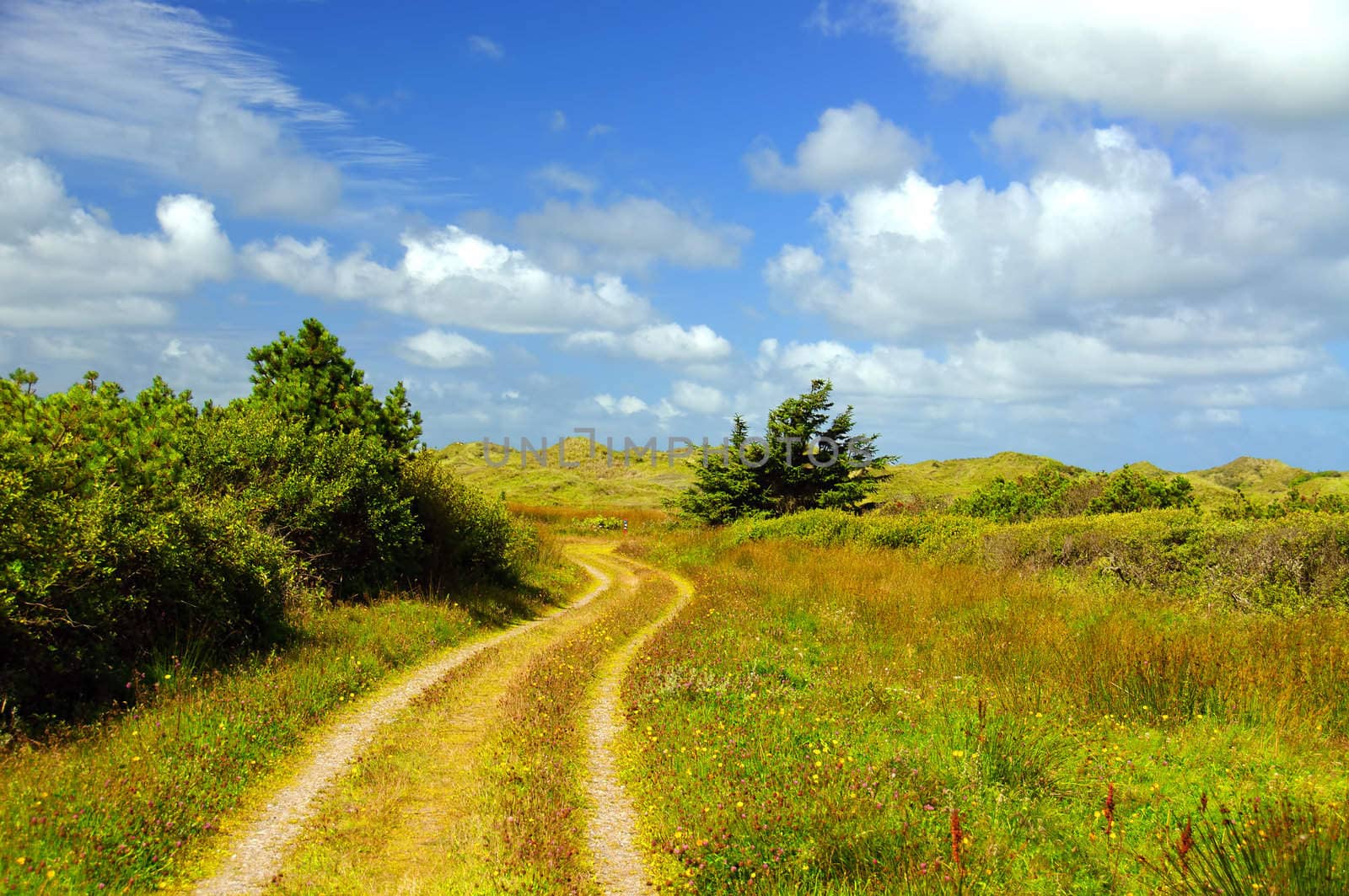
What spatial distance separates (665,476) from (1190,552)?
7982cm

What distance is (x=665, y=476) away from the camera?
96375 millimetres

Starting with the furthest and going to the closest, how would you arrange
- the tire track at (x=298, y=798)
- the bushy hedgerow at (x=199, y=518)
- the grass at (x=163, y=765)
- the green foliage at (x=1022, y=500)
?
1. the green foliage at (x=1022, y=500)
2. the bushy hedgerow at (x=199, y=518)
3. the tire track at (x=298, y=798)
4. the grass at (x=163, y=765)

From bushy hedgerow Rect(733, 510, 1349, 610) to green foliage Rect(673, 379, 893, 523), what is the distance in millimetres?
16035

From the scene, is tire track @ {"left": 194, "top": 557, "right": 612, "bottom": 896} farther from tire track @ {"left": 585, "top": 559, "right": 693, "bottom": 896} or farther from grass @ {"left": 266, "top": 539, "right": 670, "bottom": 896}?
tire track @ {"left": 585, "top": 559, "right": 693, "bottom": 896}

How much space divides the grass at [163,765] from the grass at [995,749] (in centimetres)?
372

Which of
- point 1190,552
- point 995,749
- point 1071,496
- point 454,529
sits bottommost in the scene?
point 995,749

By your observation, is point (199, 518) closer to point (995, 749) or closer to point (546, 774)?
point (546, 774)

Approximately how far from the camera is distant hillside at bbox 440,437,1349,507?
54.2m

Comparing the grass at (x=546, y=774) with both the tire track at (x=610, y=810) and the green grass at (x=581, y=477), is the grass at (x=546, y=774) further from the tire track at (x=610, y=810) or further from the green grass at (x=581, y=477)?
the green grass at (x=581, y=477)

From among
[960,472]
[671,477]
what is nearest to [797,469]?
[960,472]

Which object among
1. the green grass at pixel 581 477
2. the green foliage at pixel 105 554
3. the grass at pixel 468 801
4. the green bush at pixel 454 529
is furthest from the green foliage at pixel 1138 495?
the green grass at pixel 581 477

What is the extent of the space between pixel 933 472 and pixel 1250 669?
241ft

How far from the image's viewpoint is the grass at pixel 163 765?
565 cm

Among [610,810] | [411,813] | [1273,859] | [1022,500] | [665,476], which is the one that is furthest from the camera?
[665,476]
